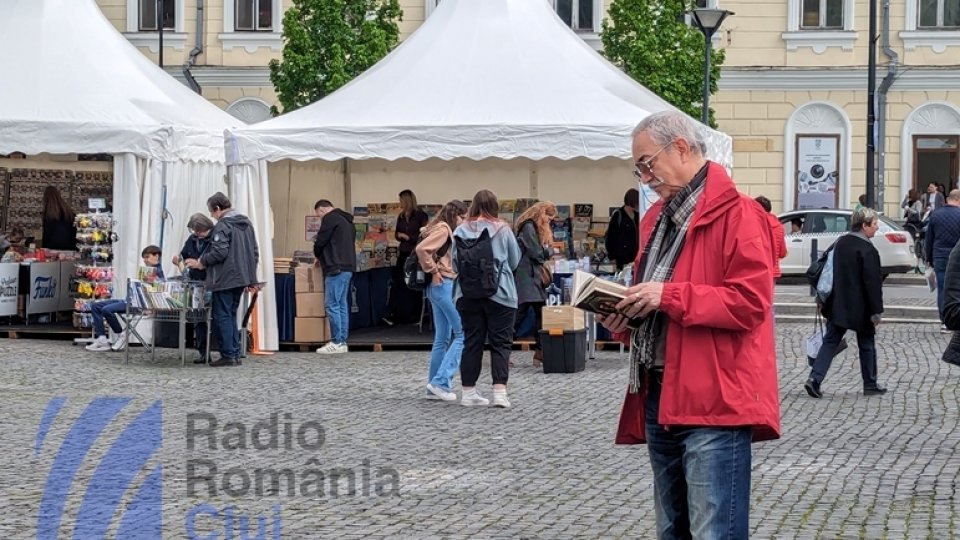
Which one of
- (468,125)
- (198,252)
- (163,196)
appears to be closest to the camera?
(198,252)

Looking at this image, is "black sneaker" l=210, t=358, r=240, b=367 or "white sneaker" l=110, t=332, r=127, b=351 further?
"white sneaker" l=110, t=332, r=127, b=351

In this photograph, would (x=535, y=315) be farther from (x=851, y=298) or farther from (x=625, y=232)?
(x=851, y=298)

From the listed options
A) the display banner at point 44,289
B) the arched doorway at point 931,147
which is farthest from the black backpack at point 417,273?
the arched doorway at point 931,147

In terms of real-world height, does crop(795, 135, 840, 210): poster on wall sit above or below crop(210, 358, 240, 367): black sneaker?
above

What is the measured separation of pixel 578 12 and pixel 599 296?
3280 centimetres

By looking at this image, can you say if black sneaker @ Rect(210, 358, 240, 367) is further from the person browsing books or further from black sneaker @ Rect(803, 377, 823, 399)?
black sneaker @ Rect(803, 377, 823, 399)

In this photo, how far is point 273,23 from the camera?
124ft

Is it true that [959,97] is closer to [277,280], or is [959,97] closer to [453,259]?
[277,280]

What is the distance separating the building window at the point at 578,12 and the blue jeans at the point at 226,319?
21972mm

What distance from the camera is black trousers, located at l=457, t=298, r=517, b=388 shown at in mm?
12672

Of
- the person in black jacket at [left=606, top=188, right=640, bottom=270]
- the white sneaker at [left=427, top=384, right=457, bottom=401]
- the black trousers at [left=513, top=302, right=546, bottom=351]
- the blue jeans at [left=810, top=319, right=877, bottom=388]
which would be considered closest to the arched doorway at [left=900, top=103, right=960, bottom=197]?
the person in black jacket at [left=606, top=188, right=640, bottom=270]

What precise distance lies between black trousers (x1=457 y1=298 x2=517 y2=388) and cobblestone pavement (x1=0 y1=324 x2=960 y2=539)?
13.4 inches

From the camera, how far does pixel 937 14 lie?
35875mm

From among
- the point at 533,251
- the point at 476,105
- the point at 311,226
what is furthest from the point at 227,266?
the point at 311,226
